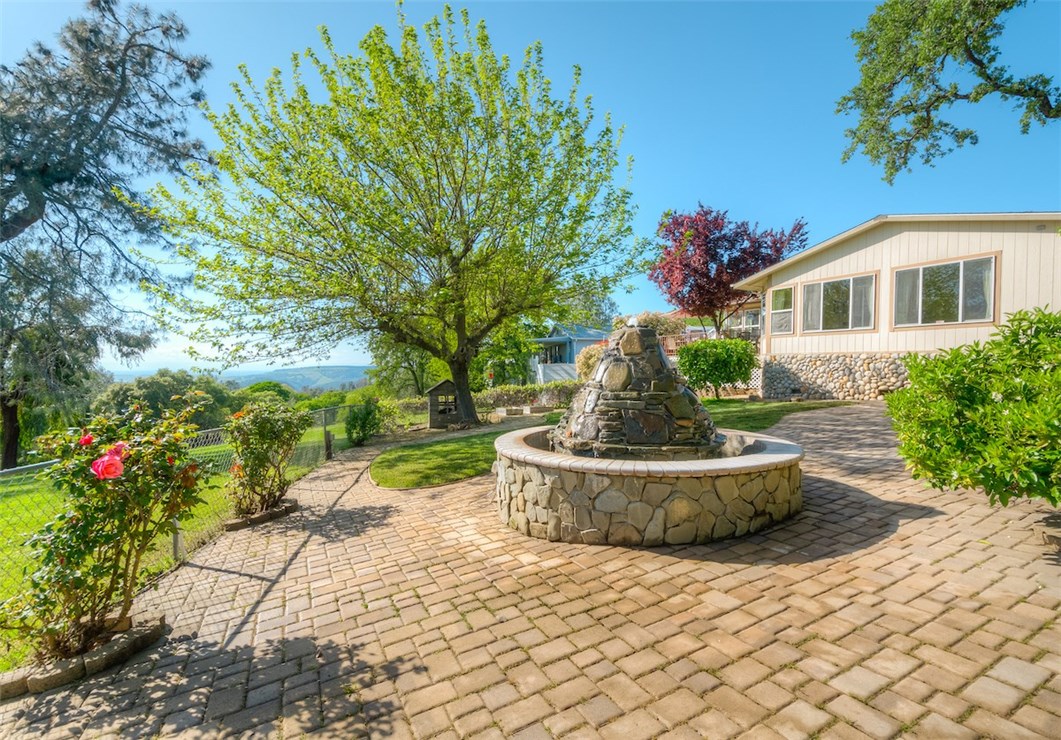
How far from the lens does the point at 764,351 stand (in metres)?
16.6

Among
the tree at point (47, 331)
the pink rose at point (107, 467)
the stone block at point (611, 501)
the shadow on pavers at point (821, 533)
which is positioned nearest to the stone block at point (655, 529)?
the shadow on pavers at point (821, 533)

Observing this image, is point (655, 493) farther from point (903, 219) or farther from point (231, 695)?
point (903, 219)

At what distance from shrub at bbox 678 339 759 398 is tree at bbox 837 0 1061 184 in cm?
739

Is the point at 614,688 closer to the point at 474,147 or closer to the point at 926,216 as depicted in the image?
the point at 474,147

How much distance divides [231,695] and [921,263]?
1628 cm

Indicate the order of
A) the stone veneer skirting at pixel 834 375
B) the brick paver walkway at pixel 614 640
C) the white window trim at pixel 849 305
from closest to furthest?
the brick paver walkway at pixel 614 640, the stone veneer skirting at pixel 834 375, the white window trim at pixel 849 305

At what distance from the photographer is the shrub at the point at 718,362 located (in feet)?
50.9

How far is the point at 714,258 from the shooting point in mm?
22188

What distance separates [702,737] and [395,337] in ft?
40.6

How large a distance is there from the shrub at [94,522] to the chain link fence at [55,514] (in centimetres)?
13

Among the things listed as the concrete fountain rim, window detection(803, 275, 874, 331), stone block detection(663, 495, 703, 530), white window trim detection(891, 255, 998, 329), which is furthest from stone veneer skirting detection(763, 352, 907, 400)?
stone block detection(663, 495, 703, 530)

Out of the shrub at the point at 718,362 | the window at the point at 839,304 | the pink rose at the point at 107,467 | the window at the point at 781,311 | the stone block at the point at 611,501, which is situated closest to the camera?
the pink rose at the point at 107,467

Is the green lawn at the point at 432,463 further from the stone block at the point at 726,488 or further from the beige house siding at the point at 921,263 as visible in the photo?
the beige house siding at the point at 921,263

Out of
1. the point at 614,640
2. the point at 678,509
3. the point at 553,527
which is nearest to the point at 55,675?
the point at 614,640
